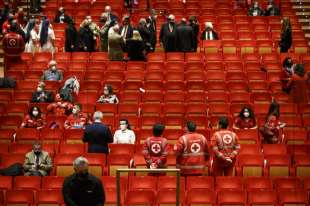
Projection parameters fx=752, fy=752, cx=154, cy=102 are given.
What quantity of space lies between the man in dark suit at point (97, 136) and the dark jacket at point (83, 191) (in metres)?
3.50

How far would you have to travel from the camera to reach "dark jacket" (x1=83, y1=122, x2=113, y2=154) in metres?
11.0

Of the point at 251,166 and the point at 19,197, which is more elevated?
the point at 251,166

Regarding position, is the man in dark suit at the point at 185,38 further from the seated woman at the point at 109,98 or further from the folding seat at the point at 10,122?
the folding seat at the point at 10,122

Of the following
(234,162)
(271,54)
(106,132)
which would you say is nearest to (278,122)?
(234,162)

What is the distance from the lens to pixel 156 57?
15914mm

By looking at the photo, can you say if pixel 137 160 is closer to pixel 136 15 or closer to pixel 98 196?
pixel 98 196

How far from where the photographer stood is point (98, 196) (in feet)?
24.5

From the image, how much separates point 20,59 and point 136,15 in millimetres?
4345

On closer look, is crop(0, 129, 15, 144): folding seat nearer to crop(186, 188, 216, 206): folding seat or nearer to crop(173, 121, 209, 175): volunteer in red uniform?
crop(173, 121, 209, 175): volunteer in red uniform

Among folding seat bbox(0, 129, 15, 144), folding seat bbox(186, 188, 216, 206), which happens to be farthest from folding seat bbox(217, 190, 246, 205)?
folding seat bbox(0, 129, 15, 144)

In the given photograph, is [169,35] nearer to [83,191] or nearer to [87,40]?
[87,40]

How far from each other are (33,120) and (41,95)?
110 centimetres

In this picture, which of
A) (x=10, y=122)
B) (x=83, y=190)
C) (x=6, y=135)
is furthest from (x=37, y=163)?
(x=83, y=190)

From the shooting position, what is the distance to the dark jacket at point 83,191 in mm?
7434
